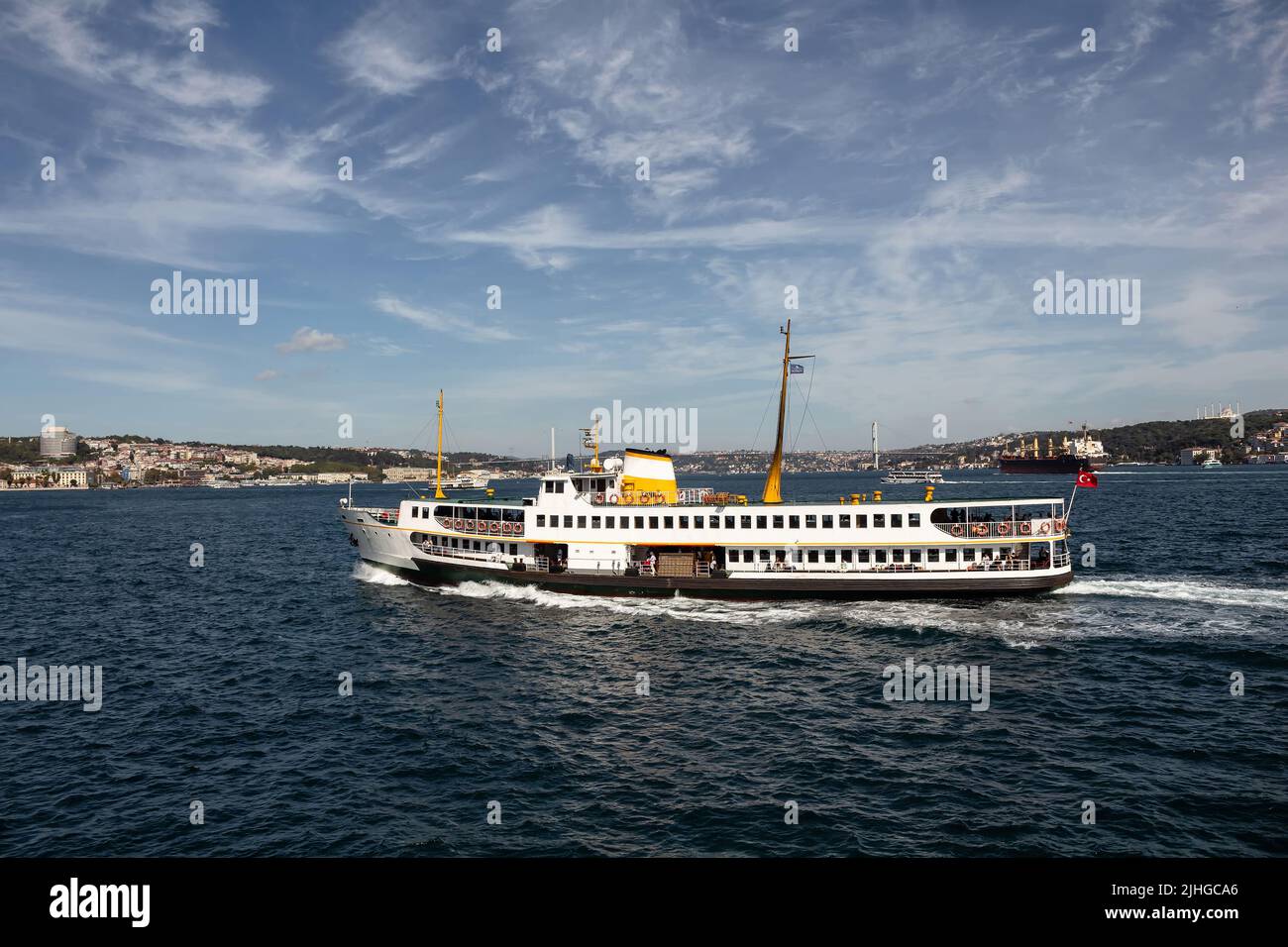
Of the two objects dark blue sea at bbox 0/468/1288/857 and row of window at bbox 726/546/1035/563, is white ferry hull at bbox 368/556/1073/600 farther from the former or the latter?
row of window at bbox 726/546/1035/563

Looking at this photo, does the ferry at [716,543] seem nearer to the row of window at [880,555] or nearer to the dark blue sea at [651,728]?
the row of window at [880,555]

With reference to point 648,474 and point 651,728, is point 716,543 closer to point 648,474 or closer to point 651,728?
point 648,474

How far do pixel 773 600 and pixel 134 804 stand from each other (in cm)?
3251

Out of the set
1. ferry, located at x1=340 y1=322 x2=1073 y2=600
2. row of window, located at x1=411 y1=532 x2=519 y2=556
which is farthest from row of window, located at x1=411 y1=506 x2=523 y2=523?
row of window, located at x1=411 y1=532 x2=519 y2=556

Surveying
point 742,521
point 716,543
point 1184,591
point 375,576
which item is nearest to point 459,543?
point 375,576

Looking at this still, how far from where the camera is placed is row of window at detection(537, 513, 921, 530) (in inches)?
1697

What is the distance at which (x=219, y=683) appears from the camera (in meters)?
32.2

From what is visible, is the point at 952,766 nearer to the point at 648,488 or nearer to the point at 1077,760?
the point at 1077,760

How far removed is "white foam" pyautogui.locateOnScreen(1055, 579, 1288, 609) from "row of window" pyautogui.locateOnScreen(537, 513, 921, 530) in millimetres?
12236

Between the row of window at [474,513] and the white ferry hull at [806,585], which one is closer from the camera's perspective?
the white ferry hull at [806,585]

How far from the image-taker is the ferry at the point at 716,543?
4272cm

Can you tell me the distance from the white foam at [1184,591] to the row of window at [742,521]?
12236mm

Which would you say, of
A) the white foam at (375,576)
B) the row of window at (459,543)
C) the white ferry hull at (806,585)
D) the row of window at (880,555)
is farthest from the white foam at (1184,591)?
the white foam at (375,576)
